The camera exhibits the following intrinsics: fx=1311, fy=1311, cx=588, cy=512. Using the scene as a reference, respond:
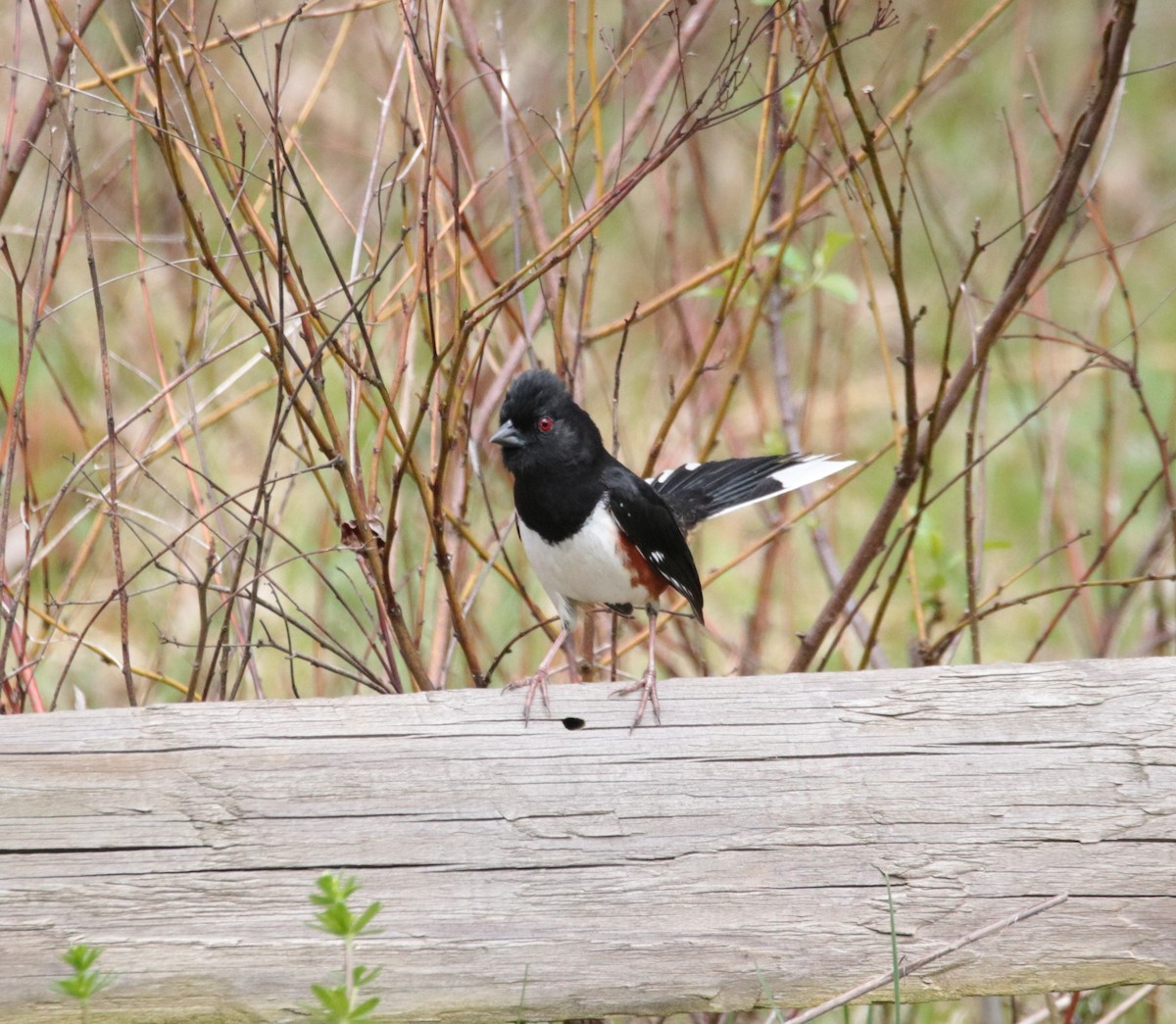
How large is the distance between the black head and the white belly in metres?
0.13

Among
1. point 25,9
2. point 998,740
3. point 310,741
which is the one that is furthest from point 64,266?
point 998,740

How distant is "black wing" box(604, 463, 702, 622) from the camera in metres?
2.68

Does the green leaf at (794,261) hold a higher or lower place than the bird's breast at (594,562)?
higher

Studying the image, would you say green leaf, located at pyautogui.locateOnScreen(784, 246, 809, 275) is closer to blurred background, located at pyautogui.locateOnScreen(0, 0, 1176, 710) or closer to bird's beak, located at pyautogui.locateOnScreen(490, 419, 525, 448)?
blurred background, located at pyautogui.locateOnScreen(0, 0, 1176, 710)

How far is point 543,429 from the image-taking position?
2.62m

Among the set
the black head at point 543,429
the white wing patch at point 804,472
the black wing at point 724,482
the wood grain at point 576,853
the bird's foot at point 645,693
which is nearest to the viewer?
the wood grain at point 576,853

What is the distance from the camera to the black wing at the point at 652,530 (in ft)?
8.79

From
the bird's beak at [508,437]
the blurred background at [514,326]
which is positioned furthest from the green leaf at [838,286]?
the bird's beak at [508,437]

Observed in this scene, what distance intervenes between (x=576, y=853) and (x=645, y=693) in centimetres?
27

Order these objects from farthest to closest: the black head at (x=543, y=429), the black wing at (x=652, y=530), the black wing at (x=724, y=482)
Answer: the black wing at (x=724, y=482) → the black wing at (x=652, y=530) → the black head at (x=543, y=429)

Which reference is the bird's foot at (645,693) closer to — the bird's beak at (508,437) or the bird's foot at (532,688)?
the bird's foot at (532,688)

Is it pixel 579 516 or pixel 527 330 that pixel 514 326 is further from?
pixel 579 516

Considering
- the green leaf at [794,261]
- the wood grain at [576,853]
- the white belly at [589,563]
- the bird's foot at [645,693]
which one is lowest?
the wood grain at [576,853]

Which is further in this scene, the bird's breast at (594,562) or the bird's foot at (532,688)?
the bird's breast at (594,562)
